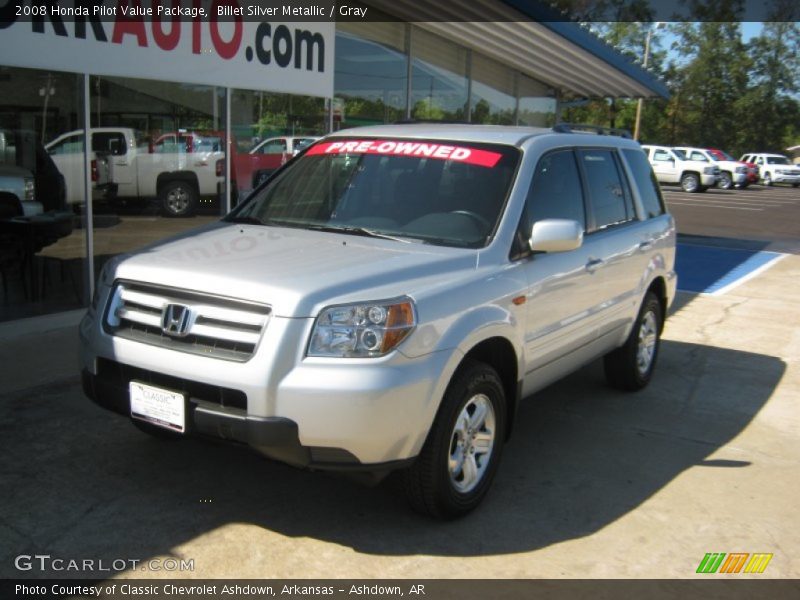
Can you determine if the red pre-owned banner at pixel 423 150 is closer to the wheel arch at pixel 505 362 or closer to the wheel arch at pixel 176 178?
the wheel arch at pixel 505 362

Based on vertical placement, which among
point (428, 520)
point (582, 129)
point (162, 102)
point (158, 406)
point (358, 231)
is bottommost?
point (428, 520)

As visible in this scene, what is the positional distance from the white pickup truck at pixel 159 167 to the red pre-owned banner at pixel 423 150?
3458 millimetres

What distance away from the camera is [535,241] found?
4.32m

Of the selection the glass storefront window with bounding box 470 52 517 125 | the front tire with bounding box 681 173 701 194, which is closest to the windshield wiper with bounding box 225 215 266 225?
the glass storefront window with bounding box 470 52 517 125

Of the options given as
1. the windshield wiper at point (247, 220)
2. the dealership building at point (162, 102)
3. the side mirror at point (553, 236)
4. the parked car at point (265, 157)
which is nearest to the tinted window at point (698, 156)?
the dealership building at point (162, 102)

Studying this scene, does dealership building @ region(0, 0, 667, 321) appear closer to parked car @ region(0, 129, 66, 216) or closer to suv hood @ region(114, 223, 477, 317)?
parked car @ region(0, 129, 66, 216)

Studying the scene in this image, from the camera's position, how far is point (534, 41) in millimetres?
13375

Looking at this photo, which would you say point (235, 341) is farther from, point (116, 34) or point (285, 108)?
point (285, 108)

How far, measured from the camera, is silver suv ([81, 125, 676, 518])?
3.40m

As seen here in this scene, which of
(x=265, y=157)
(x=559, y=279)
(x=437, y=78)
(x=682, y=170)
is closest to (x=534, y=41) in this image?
(x=437, y=78)

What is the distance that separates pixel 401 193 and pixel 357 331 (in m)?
1.38

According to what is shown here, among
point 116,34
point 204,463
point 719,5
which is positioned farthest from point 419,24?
point 719,5

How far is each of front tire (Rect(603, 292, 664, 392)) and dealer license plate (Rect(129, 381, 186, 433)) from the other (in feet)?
11.9

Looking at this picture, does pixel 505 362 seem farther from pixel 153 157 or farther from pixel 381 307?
pixel 153 157
